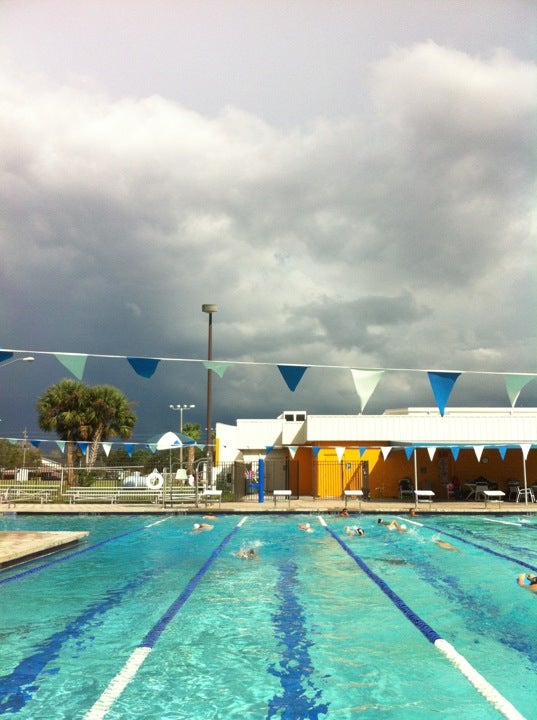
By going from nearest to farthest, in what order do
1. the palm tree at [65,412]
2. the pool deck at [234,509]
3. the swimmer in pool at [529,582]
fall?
1. the swimmer in pool at [529,582]
2. the pool deck at [234,509]
3. the palm tree at [65,412]

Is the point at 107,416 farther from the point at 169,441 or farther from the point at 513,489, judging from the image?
the point at 513,489

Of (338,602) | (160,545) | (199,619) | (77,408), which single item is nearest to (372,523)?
(160,545)

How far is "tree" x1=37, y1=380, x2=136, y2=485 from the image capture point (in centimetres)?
3681

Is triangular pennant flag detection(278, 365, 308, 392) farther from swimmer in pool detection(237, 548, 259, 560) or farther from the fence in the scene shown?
the fence

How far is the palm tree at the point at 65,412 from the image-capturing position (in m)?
36.6

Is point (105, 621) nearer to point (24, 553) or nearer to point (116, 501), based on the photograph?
point (24, 553)

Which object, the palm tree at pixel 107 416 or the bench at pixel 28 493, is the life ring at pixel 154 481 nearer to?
the bench at pixel 28 493

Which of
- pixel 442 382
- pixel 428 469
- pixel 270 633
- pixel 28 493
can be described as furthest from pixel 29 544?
pixel 428 469

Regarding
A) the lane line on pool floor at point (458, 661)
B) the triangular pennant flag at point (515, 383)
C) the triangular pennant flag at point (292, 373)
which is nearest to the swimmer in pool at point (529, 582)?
the lane line on pool floor at point (458, 661)

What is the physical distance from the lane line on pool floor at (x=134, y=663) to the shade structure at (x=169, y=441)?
592 inches

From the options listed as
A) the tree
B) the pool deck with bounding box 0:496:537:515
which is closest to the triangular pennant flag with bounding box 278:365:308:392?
the pool deck with bounding box 0:496:537:515

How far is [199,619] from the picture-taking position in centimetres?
746

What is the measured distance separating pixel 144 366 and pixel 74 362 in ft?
3.72

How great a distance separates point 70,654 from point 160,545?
26.0 feet
